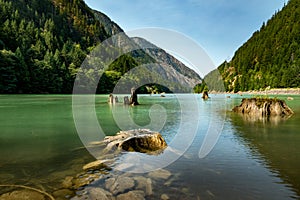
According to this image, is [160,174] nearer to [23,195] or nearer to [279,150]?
[23,195]

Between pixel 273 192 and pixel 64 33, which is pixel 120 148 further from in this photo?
pixel 64 33

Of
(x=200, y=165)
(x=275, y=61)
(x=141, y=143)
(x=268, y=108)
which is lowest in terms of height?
(x=200, y=165)

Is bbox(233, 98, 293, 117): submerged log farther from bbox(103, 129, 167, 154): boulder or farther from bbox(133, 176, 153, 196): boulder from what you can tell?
bbox(133, 176, 153, 196): boulder

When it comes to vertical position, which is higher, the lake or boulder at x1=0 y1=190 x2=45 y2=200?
boulder at x1=0 y1=190 x2=45 y2=200

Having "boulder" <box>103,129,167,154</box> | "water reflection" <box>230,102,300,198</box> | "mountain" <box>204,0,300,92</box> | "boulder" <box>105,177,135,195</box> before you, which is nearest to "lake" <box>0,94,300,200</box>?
"water reflection" <box>230,102,300,198</box>

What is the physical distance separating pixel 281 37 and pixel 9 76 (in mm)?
182927

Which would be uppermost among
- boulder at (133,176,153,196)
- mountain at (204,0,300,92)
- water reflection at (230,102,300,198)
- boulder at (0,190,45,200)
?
mountain at (204,0,300,92)

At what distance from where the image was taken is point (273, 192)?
5.58m

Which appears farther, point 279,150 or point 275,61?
point 275,61

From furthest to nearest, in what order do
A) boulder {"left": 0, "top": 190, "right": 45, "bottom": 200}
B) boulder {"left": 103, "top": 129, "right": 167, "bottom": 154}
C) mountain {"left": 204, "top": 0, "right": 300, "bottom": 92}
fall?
mountain {"left": 204, "top": 0, "right": 300, "bottom": 92}
boulder {"left": 103, "top": 129, "right": 167, "bottom": 154}
boulder {"left": 0, "top": 190, "right": 45, "bottom": 200}

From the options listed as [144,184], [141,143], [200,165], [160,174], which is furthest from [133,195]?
[141,143]

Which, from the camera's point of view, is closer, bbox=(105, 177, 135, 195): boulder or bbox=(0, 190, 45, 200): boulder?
bbox=(0, 190, 45, 200): boulder

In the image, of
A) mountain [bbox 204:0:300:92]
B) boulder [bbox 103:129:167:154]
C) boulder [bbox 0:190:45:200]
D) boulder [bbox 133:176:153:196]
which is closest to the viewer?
boulder [bbox 0:190:45:200]

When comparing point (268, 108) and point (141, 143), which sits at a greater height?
point (268, 108)
